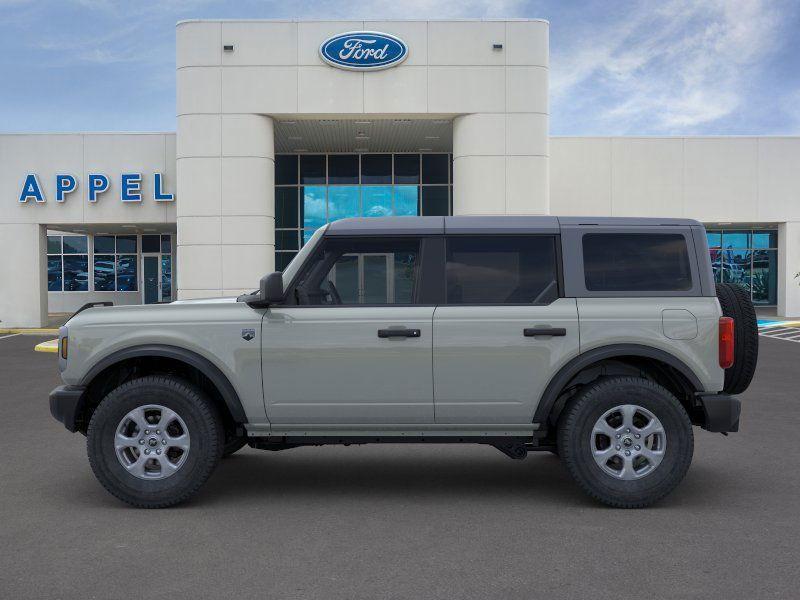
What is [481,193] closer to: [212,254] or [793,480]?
[212,254]

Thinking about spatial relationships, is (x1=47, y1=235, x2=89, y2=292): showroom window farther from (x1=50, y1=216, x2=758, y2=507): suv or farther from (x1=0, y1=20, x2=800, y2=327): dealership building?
(x1=50, y1=216, x2=758, y2=507): suv

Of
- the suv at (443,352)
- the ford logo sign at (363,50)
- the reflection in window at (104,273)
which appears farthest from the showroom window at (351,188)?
the suv at (443,352)

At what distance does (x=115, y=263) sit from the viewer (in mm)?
34719

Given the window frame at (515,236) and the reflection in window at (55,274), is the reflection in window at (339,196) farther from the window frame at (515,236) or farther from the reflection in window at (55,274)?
the window frame at (515,236)

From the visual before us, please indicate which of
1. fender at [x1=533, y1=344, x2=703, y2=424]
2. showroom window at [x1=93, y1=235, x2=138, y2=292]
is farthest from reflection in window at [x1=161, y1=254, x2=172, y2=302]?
fender at [x1=533, y1=344, x2=703, y2=424]

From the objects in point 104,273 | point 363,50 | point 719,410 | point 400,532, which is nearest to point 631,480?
point 719,410

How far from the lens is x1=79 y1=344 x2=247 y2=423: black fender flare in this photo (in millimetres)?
5375

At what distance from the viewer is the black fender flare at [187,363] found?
212 inches

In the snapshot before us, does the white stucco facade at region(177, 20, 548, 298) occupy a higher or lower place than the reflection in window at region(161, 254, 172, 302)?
higher

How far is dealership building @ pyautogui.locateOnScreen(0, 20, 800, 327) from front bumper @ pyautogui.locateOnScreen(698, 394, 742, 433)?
1688cm

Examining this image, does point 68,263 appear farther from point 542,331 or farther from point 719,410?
point 719,410

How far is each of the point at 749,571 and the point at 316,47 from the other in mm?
20165

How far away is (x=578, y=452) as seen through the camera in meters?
5.32

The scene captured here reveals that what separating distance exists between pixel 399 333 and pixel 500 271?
0.85 meters
